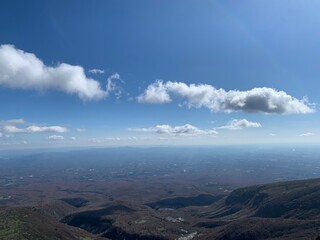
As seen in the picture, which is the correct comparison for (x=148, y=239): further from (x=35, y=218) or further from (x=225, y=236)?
(x=35, y=218)

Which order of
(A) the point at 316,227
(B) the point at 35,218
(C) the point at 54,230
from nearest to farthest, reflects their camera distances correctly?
1. (A) the point at 316,227
2. (C) the point at 54,230
3. (B) the point at 35,218

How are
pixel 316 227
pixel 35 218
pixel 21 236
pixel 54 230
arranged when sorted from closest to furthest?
1. pixel 21 236
2. pixel 316 227
3. pixel 54 230
4. pixel 35 218

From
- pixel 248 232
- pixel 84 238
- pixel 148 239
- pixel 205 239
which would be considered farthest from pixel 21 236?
pixel 248 232

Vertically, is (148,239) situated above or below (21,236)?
below

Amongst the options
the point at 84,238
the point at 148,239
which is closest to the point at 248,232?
the point at 148,239

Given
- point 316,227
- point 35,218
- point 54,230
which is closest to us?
point 316,227

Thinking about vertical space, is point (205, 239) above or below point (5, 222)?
below

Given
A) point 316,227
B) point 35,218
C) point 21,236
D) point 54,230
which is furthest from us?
point 35,218

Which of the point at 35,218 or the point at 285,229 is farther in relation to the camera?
the point at 35,218

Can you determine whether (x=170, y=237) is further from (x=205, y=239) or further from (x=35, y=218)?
(x=35, y=218)
